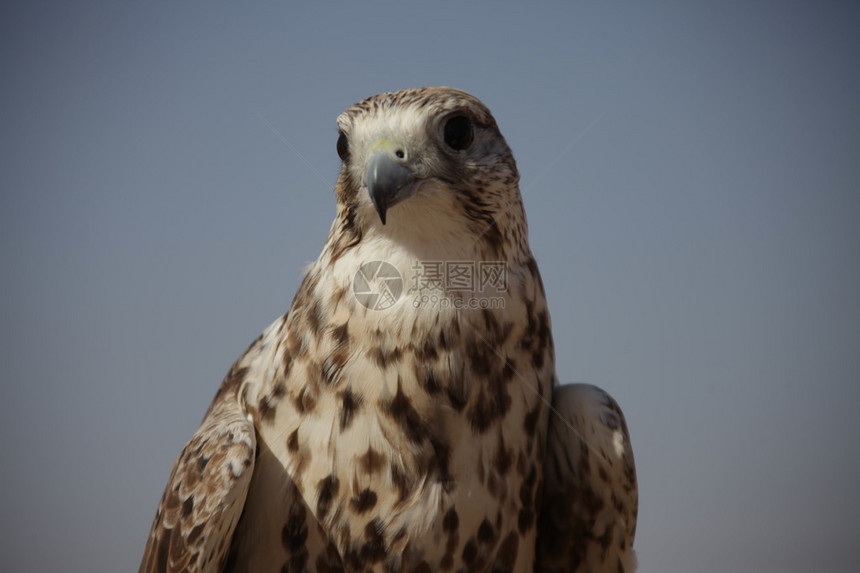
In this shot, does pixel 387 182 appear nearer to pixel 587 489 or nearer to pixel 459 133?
pixel 459 133

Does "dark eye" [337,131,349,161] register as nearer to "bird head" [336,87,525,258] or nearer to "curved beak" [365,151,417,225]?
"bird head" [336,87,525,258]

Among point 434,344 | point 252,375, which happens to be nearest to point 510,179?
point 434,344

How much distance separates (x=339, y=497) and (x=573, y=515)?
0.89 meters

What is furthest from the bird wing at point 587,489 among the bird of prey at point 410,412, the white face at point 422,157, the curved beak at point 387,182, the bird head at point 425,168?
the curved beak at point 387,182

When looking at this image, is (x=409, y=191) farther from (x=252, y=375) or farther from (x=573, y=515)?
(x=573, y=515)

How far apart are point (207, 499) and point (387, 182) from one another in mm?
1140

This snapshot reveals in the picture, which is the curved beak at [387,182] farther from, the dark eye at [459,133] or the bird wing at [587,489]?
the bird wing at [587,489]

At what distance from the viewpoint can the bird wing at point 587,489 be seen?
279 centimetres

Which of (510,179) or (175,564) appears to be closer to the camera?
(175,564)

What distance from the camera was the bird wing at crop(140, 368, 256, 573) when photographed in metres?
2.46

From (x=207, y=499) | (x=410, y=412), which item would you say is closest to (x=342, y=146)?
(x=410, y=412)

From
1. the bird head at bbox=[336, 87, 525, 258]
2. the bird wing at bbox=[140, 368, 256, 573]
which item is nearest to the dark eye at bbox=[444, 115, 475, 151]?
the bird head at bbox=[336, 87, 525, 258]

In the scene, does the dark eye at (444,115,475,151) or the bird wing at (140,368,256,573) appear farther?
the dark eye at (444,115,475,151)

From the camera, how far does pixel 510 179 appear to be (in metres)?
2.82
